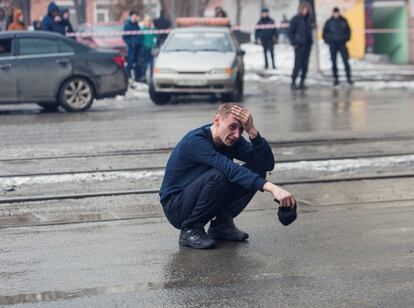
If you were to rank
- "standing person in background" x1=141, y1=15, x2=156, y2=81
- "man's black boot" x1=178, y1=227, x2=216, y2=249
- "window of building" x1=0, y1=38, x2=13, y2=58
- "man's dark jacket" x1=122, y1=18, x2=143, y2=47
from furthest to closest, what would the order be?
1. "standing person in background" x1=141, y1=15, x2=156, y2=81
2. "man's dark jacket" x1=122, y1=18, x2=143, y2=47
3. "window of building" x1=0, y1=38, x2=13, y2=58
4. "man's black boot" x1=178, y1=227, x2=216, y2=249

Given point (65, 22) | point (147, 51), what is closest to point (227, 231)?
point (65, 22)

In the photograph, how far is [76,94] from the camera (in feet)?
62.8

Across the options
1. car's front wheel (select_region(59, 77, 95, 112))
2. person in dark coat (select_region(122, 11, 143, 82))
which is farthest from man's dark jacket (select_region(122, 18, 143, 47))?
car's front wheel (select_region(59, 77, 95, 112))

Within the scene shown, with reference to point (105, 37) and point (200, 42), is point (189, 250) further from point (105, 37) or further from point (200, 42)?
point (105, 37)

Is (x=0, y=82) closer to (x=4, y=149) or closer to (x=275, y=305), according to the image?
(x=4, y=149)

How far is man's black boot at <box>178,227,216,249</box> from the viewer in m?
7.21

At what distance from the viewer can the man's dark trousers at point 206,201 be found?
23.2 feet

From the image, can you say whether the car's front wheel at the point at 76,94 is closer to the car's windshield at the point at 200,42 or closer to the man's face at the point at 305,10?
the car's windshield at the point at 200,42

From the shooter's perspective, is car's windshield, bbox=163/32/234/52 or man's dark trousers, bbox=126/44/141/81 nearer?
car's windshield, bbox=163/32/234/52

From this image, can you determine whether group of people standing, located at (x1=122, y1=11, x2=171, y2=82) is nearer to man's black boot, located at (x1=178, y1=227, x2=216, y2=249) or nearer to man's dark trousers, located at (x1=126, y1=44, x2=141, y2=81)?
man's dark trousers, located at (x1=126, y1=44, x2=141, y2=81)

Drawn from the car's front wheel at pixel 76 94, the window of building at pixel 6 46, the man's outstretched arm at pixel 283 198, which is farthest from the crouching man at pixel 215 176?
the window of building at pixel 6 46

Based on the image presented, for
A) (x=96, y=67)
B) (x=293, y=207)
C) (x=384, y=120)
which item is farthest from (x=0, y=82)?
(x=293, y=207)

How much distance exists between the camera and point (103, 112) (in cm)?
1916

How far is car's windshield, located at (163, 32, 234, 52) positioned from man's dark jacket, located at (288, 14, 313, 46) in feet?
8.14
